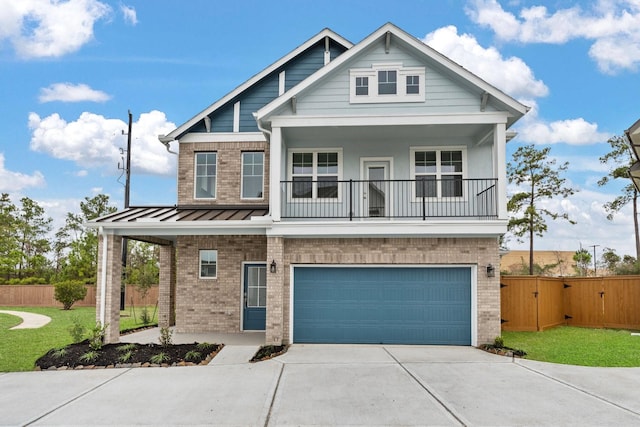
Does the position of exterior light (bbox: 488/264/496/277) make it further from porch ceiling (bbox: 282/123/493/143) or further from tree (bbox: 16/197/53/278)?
tree (bbox: 16/197/53/278)

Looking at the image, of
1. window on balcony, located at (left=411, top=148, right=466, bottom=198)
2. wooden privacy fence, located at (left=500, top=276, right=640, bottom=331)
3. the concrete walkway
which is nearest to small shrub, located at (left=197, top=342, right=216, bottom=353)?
window on balcony, located at (left=411, top=148, right=466, bottom=198)

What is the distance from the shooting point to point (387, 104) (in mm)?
12398

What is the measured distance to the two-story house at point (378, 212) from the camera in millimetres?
11953

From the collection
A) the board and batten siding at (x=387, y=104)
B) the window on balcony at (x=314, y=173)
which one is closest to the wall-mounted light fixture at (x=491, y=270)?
the board and batten siding at (x=387, y=104)

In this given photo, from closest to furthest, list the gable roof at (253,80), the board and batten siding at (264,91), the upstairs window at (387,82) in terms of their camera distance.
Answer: the upstairs window at (387,82) → the gable roof at (253,80) → the board and batten siding at (264,91)

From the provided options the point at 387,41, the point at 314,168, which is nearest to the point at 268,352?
the point at 314,168

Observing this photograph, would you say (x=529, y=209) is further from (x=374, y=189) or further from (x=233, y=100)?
(x=233, y=100)

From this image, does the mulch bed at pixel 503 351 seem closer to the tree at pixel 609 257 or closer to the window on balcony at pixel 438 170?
the window on balcony at pixel 438 170

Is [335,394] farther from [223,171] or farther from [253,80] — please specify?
[253,80]

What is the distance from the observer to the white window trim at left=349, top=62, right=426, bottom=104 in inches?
488

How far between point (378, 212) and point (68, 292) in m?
18.3

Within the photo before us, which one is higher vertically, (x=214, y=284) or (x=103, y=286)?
(x=103, y=286)

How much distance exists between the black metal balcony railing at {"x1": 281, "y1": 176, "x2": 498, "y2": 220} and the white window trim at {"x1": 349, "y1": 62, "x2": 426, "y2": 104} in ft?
7.18

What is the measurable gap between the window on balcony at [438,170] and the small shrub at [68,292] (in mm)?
19112
